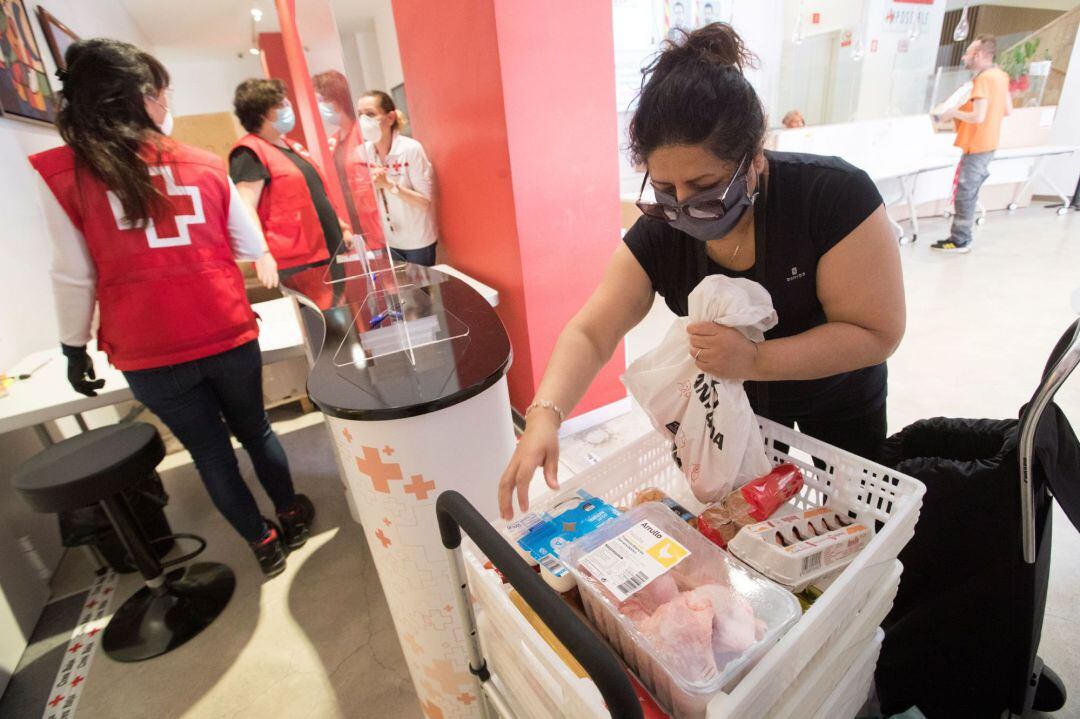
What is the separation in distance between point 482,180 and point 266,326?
1185 millimetres

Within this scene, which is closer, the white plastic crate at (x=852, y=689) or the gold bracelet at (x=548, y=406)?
the white plastic crate at (x=852, y=689)

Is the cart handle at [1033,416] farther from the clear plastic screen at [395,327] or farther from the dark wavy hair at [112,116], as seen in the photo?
the dark wavy hair at [112,116]

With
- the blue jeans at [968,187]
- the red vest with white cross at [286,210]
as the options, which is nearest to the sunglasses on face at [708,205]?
the red vest with white cross at [286,210]

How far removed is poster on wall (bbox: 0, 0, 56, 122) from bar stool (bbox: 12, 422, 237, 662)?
152 cm

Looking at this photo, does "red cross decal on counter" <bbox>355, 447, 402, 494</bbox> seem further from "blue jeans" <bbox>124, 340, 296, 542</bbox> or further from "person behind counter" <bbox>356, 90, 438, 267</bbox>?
"person behind counter" <bbox>356, 90, 438, 267</bbox>

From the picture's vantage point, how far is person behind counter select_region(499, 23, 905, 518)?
77cm

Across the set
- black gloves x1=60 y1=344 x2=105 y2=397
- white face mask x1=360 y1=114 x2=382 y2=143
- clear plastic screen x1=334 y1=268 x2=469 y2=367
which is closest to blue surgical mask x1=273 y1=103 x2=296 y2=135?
white face mask x1=360 y1=114 x2=382 y2=143

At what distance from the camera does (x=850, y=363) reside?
0.83 metres

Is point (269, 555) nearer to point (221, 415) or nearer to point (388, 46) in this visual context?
point (221, 415)

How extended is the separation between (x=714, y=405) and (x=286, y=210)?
2.45 meters

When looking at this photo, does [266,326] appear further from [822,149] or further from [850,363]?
[822,149]

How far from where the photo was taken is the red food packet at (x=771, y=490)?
0.77 m

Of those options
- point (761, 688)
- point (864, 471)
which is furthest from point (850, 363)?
point (761, 688)

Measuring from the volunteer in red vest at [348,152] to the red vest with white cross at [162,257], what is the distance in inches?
14.5
